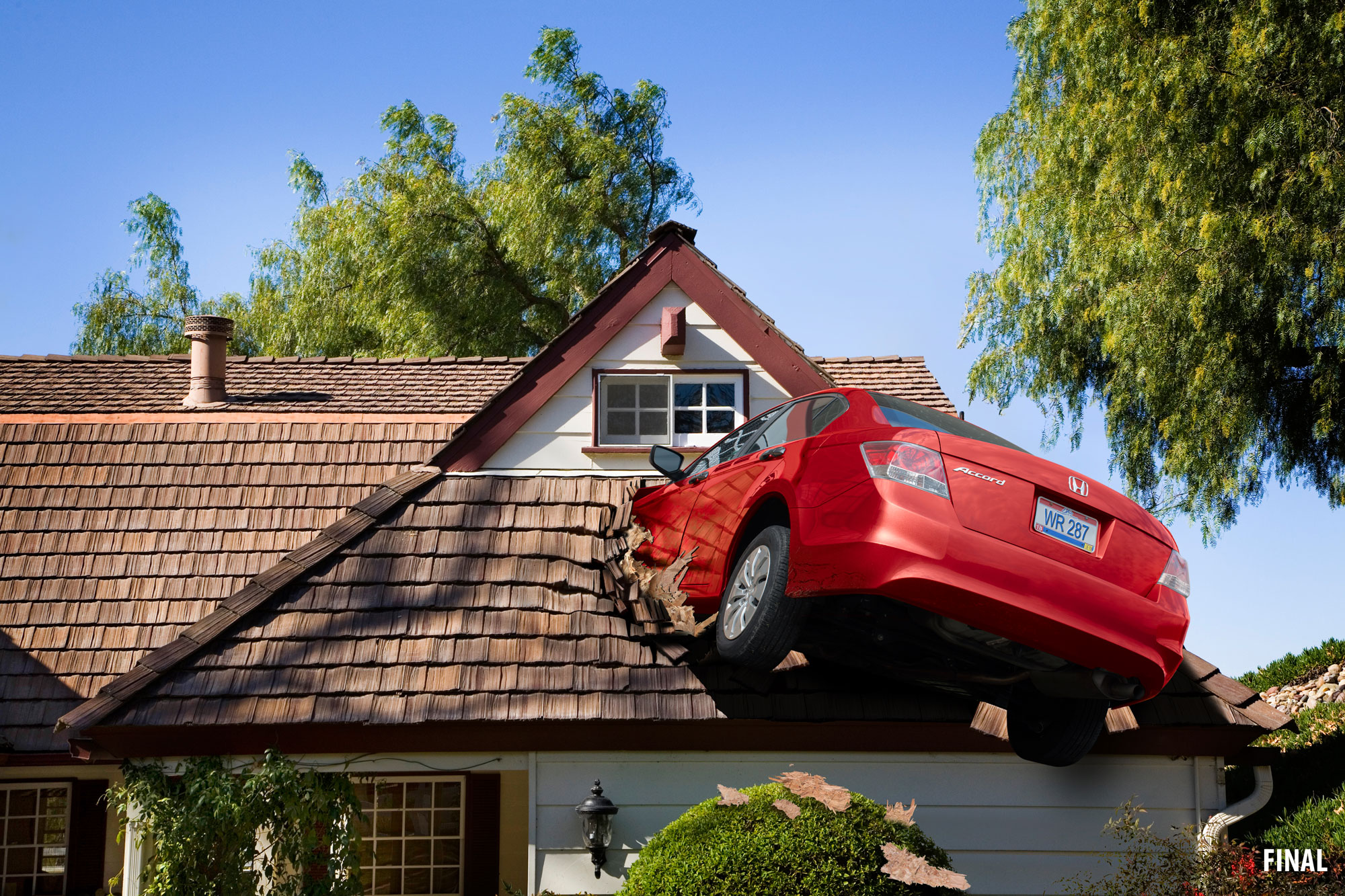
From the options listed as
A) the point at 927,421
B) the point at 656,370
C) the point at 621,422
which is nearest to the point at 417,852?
the point at 621,422

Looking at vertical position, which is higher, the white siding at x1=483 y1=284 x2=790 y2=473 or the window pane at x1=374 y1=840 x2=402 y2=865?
the white siding at x1=483 y1=284 x2=790 y2=473

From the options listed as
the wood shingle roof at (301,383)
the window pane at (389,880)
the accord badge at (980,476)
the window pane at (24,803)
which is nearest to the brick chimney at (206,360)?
the wood shingle roof at (301,383)

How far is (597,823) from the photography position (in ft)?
25.3

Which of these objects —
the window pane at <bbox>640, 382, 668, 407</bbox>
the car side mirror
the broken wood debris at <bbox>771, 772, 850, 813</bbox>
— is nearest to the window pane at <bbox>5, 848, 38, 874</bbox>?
the window pane at <bbox>640, 382, 668, 407</bbox>

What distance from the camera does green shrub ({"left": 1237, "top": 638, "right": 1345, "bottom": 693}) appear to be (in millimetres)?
16234

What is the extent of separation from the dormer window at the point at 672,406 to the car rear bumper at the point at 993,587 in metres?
4.97

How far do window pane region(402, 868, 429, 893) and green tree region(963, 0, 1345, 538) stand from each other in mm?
11813

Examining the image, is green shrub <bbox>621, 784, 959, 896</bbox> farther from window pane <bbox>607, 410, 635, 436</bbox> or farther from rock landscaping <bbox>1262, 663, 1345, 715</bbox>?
rock landscaping <bbox>1262, 663, 1345, 715</bbox>

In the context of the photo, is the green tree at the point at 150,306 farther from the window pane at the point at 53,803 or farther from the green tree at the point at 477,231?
the window pane at the point at 53,803

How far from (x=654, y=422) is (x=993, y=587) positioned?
5.58m

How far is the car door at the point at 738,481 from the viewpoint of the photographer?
6543 mm

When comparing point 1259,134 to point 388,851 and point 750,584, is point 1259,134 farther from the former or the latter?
point 388,851

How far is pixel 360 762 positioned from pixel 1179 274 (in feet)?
42.1

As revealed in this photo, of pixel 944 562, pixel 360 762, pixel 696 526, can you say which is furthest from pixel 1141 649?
pixel 360 762
